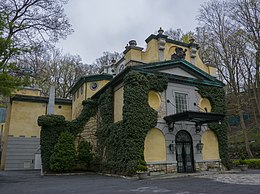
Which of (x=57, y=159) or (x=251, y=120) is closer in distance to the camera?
(x=57, y=159)

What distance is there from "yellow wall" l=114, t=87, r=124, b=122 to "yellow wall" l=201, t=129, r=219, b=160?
5.49 meters

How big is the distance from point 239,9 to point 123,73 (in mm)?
13408

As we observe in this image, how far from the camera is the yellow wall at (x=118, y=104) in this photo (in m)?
14.0

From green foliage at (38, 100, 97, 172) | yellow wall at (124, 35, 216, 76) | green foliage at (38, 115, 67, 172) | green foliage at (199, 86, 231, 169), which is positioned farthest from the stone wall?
green foliage at (38, 115, 67, 172)

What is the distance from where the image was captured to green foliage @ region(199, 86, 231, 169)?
15164 mm

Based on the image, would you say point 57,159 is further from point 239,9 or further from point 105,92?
point 239,9

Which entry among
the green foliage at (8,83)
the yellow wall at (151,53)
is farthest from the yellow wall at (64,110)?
the green foliage at (8,83)

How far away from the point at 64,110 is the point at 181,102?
43.7ft

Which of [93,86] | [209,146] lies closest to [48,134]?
[93,86]

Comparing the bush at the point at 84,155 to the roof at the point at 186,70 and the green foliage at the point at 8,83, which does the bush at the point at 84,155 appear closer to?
the roof at the point at 186,70

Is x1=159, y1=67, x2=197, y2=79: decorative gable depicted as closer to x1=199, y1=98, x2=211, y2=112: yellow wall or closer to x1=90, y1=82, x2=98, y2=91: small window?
x1=199, y1=98, x2=211, y2=112: yellow wall

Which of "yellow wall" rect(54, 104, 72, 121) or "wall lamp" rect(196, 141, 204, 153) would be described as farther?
"yellow wall" rect(54, 104, 72, 121)

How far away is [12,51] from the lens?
10.1 metres

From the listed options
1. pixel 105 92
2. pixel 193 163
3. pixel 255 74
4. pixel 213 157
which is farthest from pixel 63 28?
pixel 255 74
